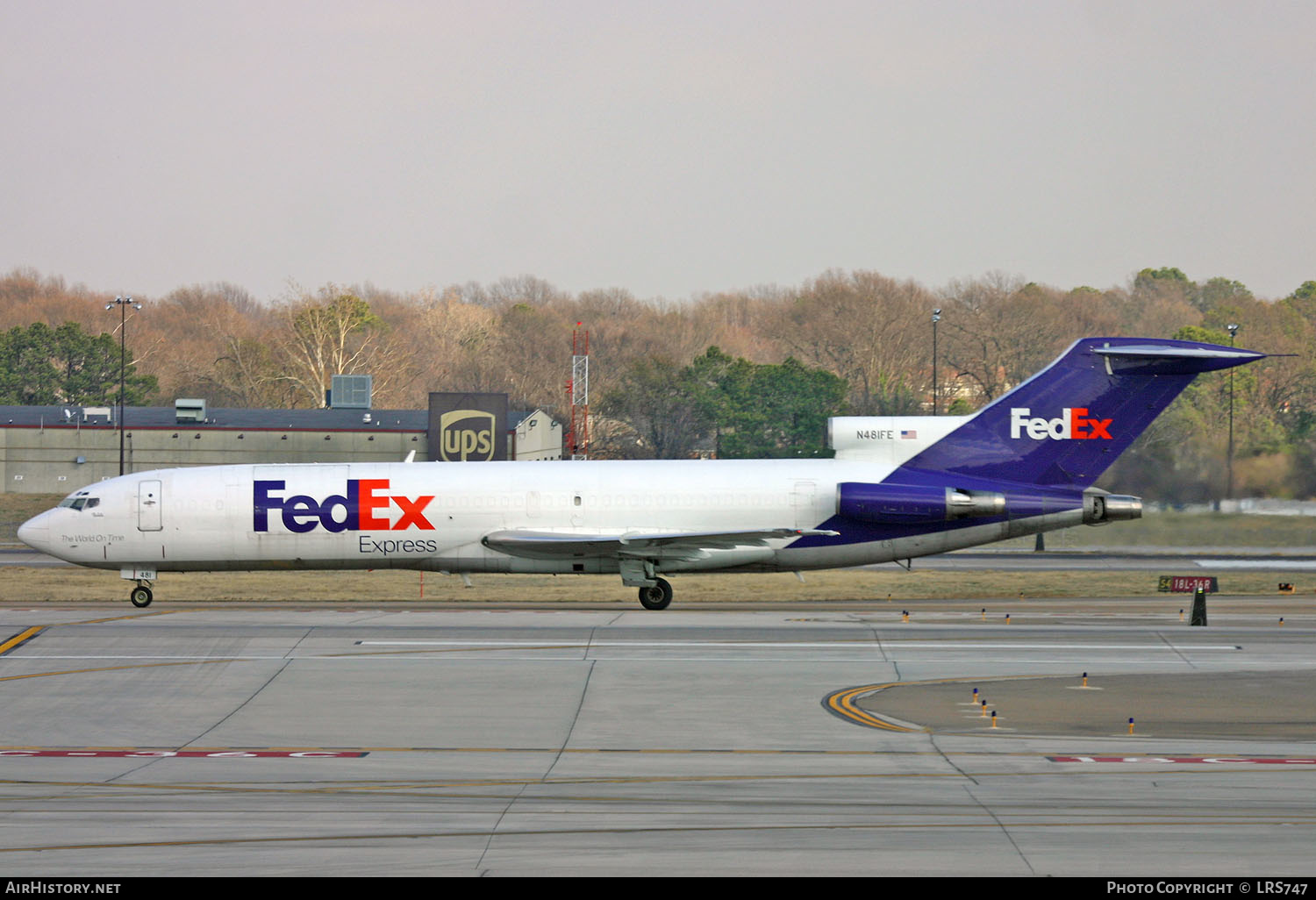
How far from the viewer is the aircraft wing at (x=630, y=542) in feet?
111

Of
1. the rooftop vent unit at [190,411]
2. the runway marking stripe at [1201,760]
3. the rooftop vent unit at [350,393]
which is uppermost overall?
the rooftop vent unit at [350,393]

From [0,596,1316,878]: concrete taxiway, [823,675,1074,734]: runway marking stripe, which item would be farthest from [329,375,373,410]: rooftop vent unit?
[823,675,1074,734]: runway marking stripe

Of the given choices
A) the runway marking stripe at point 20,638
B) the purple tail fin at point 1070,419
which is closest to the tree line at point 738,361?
the purple tail fin at point 1070,419

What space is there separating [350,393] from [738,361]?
28.9 metres

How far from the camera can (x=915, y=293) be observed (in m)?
162

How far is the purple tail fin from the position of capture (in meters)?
33.9

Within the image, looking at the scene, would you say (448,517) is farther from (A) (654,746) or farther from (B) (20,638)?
(A) (654,746)

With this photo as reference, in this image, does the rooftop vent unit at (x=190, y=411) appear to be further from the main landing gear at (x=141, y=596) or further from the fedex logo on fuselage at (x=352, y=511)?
the fedex logo on fuselage at (x=352, y=511)

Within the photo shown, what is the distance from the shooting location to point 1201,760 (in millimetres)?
17266

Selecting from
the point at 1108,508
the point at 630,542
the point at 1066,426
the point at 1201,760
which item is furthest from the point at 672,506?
the point at 1201,760

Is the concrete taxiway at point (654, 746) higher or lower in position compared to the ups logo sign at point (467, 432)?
lower

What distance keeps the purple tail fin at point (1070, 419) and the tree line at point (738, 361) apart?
392 inches
